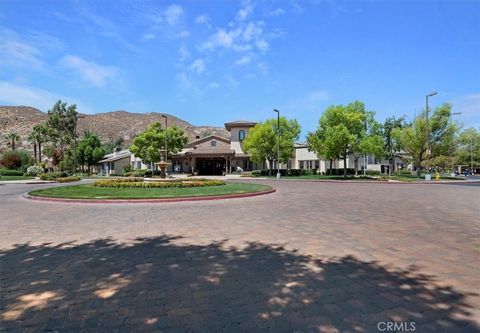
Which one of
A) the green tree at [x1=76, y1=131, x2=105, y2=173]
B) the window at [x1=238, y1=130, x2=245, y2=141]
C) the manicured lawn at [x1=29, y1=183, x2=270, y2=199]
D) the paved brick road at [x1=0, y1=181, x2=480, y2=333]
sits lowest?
the paved brick road at [x1=0, y1=181, x2=480, y2=333]

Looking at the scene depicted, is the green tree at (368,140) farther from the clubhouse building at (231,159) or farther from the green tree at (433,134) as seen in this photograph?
the clubhouse building at (231,159)

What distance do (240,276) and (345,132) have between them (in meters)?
35.7

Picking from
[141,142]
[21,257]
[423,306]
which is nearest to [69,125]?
[141,142]

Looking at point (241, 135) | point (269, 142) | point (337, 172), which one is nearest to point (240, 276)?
point (269, 142)

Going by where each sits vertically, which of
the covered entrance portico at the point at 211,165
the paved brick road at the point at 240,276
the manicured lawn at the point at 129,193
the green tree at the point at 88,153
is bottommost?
the paved brick road at the point at 240,276

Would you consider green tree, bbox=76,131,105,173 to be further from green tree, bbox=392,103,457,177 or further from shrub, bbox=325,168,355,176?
green tree, bbox=392,103,457,177

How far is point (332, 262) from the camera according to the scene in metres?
5.68

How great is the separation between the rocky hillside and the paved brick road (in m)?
106

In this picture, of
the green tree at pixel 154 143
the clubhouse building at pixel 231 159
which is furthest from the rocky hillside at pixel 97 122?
the green tree at pixel 154 143

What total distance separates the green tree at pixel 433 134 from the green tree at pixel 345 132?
23.3ft

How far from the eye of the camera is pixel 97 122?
142 m

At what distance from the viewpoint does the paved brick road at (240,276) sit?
11.9ft

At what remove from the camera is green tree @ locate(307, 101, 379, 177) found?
38.3 metres

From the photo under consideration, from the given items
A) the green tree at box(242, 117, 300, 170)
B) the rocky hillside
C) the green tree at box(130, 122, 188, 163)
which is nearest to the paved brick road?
the green tree at box(242, 117, 300, 170)
